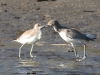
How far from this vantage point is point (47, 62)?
12602mm

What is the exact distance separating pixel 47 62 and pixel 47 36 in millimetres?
3501

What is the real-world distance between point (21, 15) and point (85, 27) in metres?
2.32

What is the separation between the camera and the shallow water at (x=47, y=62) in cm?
1158

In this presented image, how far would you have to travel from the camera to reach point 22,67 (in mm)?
11953

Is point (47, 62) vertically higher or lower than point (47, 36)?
higher

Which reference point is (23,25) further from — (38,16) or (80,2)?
(80,2)

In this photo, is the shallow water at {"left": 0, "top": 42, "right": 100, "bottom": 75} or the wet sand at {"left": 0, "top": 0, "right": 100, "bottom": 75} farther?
the wet sand at {"left": 0, "top": 0, "right": 100, "bottom": 75}

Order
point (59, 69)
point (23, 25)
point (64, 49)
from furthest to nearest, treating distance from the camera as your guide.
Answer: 1. point (23, 25)
2. point (64, 49)
3. point (59, 69)

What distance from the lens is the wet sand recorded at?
39.1ft

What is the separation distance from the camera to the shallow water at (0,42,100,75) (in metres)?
11.6

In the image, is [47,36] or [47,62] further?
[47,36]

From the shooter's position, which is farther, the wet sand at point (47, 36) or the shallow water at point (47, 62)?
the wet sand at point (47, 36)

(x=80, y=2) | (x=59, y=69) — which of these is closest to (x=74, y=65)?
(x=59, y=69)

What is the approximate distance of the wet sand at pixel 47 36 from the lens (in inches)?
469
